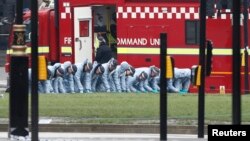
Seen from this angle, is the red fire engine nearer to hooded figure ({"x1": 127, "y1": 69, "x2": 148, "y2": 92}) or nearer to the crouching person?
hooded figure ({"x1": 127, "y1": 69, "x2": 148, "y2": 92})

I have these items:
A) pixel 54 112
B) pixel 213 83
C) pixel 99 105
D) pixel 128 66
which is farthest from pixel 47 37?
pixel 54 112

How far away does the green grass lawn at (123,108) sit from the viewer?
740 inches

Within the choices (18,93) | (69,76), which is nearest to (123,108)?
(69,76)

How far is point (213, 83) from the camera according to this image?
28.9 metres

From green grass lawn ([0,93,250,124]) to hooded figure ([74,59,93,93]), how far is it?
77.2 inches

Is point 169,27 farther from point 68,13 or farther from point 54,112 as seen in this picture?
point 54,112

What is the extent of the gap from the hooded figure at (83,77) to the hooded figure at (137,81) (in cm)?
123

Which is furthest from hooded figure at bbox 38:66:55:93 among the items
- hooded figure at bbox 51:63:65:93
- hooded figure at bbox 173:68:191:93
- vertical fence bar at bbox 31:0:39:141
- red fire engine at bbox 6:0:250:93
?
vertical fence bar at bbox 31:0:39:141

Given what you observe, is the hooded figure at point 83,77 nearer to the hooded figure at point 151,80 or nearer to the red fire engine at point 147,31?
the hooded figure at point 151,80

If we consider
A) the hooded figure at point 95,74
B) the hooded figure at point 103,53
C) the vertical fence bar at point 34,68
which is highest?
the vertical fence bar at point 34,68

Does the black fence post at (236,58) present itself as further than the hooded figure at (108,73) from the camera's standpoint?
No

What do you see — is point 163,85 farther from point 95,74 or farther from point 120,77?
point 120,77

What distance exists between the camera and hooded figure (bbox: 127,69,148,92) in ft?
92.8

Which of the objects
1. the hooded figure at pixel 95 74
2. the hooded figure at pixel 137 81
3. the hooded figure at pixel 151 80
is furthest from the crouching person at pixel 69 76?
the hooded figure at pixel 151 80
